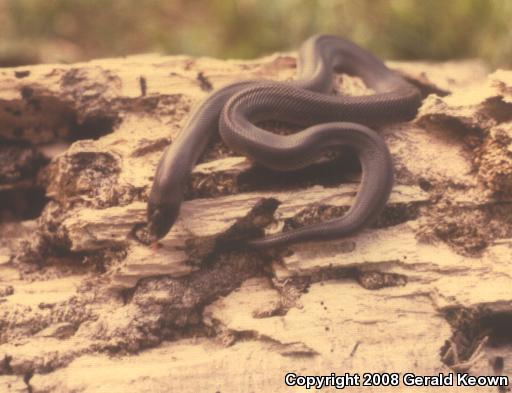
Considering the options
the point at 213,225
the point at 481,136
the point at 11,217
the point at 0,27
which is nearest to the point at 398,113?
the point at 481,136

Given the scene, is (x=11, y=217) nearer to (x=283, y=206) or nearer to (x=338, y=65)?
(x=283, y=206)

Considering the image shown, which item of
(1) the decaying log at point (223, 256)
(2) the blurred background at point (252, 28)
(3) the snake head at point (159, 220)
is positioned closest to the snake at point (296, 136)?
(3) the snake head at point (159, 220)

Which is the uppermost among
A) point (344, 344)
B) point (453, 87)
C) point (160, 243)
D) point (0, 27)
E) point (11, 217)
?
point (0, 27)

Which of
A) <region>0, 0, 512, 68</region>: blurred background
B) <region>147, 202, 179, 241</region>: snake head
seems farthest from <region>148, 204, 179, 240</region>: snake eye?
<region>0, 0, 512, 68</region>: blurred background

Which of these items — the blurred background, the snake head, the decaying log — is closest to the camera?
the decaying log

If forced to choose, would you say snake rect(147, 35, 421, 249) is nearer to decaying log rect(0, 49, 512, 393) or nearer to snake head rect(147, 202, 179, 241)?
snake head rect(147, 202, 179, 241)

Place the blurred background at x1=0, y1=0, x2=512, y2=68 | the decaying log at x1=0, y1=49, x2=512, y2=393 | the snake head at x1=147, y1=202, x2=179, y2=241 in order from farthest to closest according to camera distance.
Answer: the blurred background at x1=0, y1=0, x2=512, y2=68
the snake head at x1=147, y1=202, x2=179, y2=241
the decaying log at x1=0, y1=49, x2=512, y2=393

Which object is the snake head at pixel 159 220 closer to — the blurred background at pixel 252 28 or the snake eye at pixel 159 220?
the snake eye at pixel 159 220
